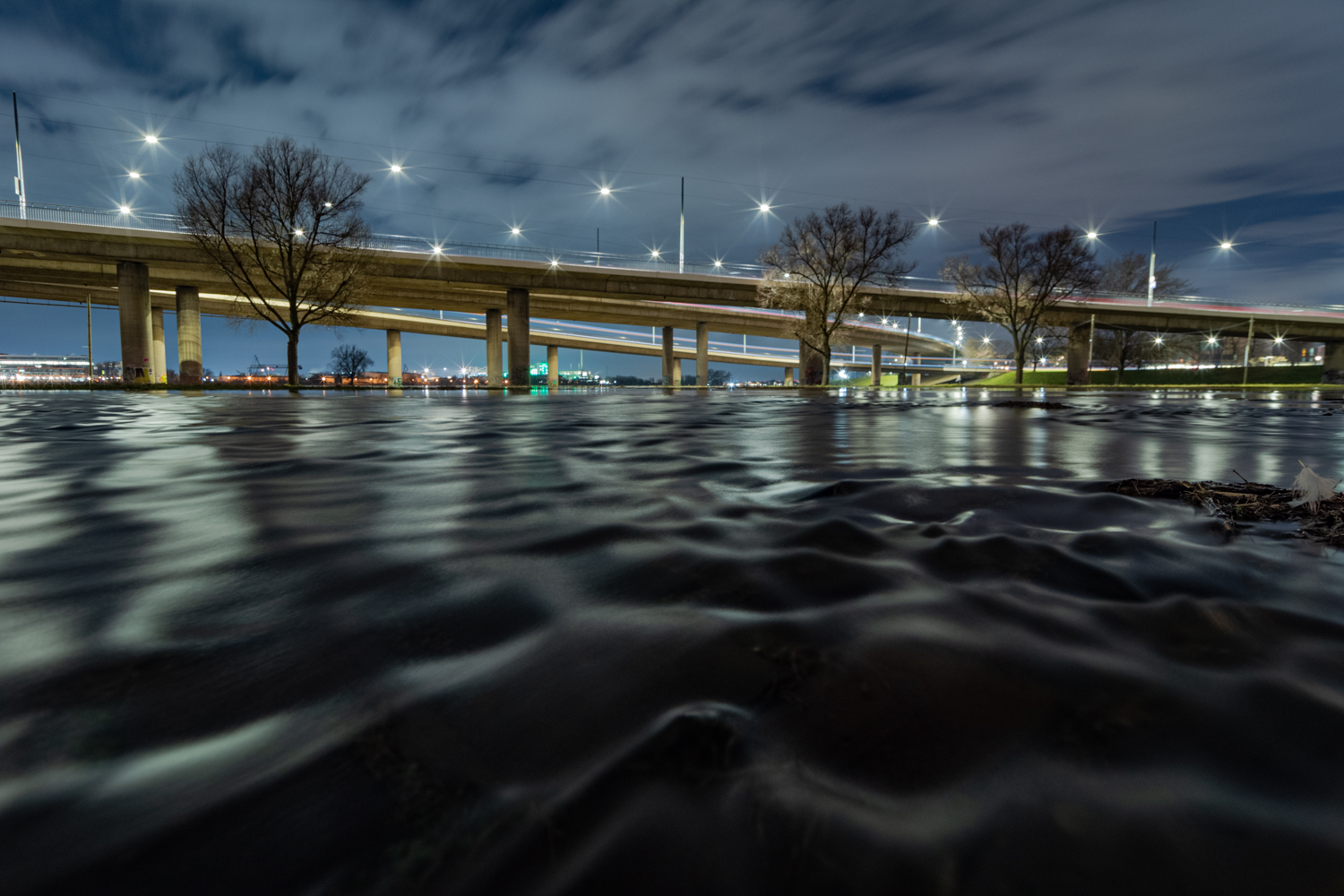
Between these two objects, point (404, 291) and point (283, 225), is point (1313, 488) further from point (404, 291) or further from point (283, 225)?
point (404, 291)

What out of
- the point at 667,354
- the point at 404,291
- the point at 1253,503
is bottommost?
the point at 1253,503

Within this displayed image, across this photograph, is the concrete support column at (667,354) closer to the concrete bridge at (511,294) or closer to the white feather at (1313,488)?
the concrete bridge at (511,294)

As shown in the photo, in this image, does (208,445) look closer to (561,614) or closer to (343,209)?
(561,614)

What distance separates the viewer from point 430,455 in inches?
256

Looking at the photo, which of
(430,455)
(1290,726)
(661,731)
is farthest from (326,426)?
(1290,726)

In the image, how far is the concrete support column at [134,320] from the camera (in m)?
41.4

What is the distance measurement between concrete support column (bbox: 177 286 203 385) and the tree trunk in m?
13.5

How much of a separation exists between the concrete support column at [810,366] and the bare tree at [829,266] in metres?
9.02

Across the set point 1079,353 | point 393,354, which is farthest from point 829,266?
point 393,354

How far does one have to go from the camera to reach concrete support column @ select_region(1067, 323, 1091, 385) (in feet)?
187

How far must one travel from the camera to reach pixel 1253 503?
128 inches

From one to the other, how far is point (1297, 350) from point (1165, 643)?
10458 cm

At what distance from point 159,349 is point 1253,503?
2537 inches

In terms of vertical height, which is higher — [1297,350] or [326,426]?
[1297,350]
